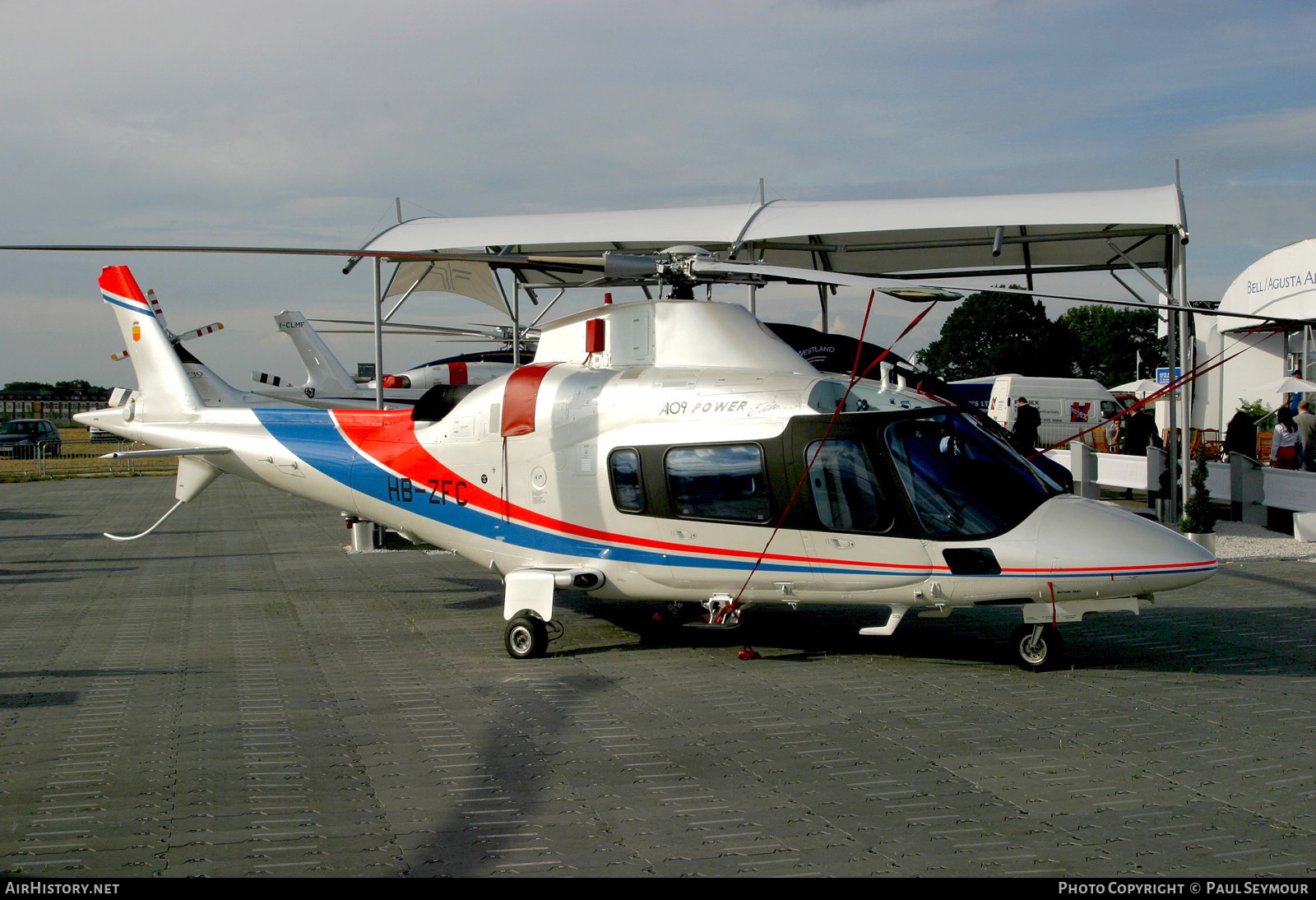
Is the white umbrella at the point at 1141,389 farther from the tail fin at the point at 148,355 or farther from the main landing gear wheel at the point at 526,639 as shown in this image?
the tail fin at the point at 148,355

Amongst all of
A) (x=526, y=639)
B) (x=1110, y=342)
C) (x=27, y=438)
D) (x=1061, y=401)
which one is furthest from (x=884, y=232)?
(x=1110, y=342)

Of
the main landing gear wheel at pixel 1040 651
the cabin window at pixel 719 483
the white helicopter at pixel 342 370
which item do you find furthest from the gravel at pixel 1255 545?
the white helicopter at pixel 342 370

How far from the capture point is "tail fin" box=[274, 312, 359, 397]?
2836 cm

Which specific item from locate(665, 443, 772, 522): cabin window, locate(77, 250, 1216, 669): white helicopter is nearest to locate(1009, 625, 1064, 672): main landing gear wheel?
locate(77, 250, 1216, 669): white helicopter

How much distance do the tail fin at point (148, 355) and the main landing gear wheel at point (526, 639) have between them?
5.08 m

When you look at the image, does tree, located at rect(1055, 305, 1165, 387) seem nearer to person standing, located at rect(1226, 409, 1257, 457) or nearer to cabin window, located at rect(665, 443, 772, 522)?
person standing, located at rect(1226, 409, 1257, 457)

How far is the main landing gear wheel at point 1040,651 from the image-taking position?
25.9 feet

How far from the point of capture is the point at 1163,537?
741 cm

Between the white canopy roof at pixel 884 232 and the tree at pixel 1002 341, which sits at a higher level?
the tree at pixel 1002 341

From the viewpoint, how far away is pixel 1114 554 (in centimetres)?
727

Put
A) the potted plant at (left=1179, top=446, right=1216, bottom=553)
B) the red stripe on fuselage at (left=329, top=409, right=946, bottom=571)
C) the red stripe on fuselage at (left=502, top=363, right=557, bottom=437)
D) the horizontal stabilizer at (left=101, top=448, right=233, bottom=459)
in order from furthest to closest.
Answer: the potted plant at (left=1179, top=446, right=1216, bottom=553), the horizontal stabilizer at (left=101, top=448, right=233, bottom=459), the red stripe on fuselage at (left=502, top=363, right=557, bottom=437), the red stripe on fuselage at (left=329, top=409, right=946, bottom=571)

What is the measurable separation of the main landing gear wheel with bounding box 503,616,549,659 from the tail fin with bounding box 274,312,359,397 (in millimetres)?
21125

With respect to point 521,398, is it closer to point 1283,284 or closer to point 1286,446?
point 1286,446
